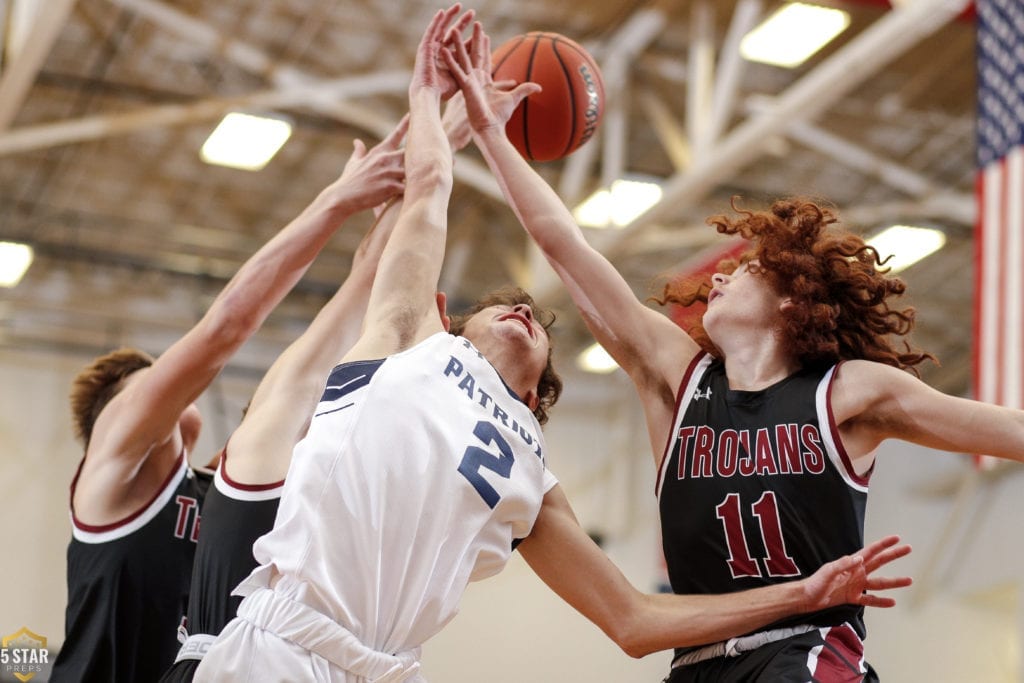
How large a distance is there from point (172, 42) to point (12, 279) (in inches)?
167

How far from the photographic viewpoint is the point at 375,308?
3088 millimetres

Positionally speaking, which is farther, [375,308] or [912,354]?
[912,354]

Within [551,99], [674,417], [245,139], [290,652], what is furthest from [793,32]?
[290,652]

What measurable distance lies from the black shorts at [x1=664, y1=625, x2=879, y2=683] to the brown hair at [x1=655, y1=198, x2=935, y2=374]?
2.39 feet

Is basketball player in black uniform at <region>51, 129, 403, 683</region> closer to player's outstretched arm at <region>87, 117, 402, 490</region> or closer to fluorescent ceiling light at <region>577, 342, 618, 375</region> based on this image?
player's outstretched arm at <region>87, 117, 402, 490</region>

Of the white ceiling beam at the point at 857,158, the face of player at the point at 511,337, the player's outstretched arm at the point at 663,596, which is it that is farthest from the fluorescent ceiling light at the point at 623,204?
the player's outstretched arm at the point at 663,596

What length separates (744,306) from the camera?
3596mm

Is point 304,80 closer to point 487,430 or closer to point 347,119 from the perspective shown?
point 347,119

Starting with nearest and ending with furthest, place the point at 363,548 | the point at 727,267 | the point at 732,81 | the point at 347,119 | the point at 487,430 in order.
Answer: the point at 363,548
the point at 487,430
the point at 727,267
the point at 732,81
the point at 347,119

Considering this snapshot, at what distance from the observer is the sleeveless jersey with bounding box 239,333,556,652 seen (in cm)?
282

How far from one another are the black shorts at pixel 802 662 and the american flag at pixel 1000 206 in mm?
5005

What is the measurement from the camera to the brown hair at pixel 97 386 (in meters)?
4.52

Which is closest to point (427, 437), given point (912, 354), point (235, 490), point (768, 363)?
point (235, 490)

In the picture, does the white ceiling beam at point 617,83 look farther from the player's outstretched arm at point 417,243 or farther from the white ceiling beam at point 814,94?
the player's outstretched arm at point 417,243
